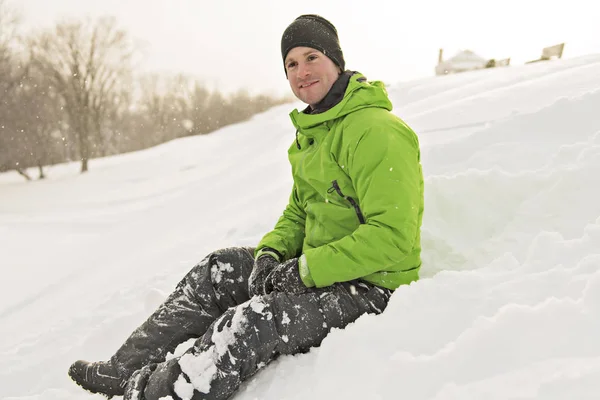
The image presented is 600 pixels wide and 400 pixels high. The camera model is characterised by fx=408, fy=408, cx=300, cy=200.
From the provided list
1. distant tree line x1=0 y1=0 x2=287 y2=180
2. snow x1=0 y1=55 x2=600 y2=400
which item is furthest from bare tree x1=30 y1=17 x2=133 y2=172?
snow x1=0 y1=55 x2=600 y2=400

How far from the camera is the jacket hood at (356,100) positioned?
5.80 ft

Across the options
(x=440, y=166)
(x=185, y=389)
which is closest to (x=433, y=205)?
(x=440, y=166)

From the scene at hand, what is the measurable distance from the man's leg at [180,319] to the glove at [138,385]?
0.86ft

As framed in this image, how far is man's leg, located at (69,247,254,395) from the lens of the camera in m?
1.87

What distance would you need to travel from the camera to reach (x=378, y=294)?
1677 millimetres

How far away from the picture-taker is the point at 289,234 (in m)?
2.16

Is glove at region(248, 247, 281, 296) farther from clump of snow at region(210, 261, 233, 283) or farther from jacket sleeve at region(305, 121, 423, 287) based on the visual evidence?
jacket sleeve at region(305, 121, 423, 287)

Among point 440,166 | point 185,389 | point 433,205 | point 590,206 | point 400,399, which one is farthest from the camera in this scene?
point 440,166

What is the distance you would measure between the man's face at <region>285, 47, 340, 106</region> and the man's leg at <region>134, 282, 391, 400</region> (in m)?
0.88

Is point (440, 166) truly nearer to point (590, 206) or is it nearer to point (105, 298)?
point (590, 206)

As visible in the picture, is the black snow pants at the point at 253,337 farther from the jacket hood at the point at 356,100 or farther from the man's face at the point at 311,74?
the man's face at the point at 311,74

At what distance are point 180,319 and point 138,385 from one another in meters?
0.41

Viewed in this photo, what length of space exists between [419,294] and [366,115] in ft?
2.47

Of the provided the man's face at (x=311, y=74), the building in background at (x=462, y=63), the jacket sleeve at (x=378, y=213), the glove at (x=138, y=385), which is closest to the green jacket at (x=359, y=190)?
the jacket sleeve at (x=378, y=213)
